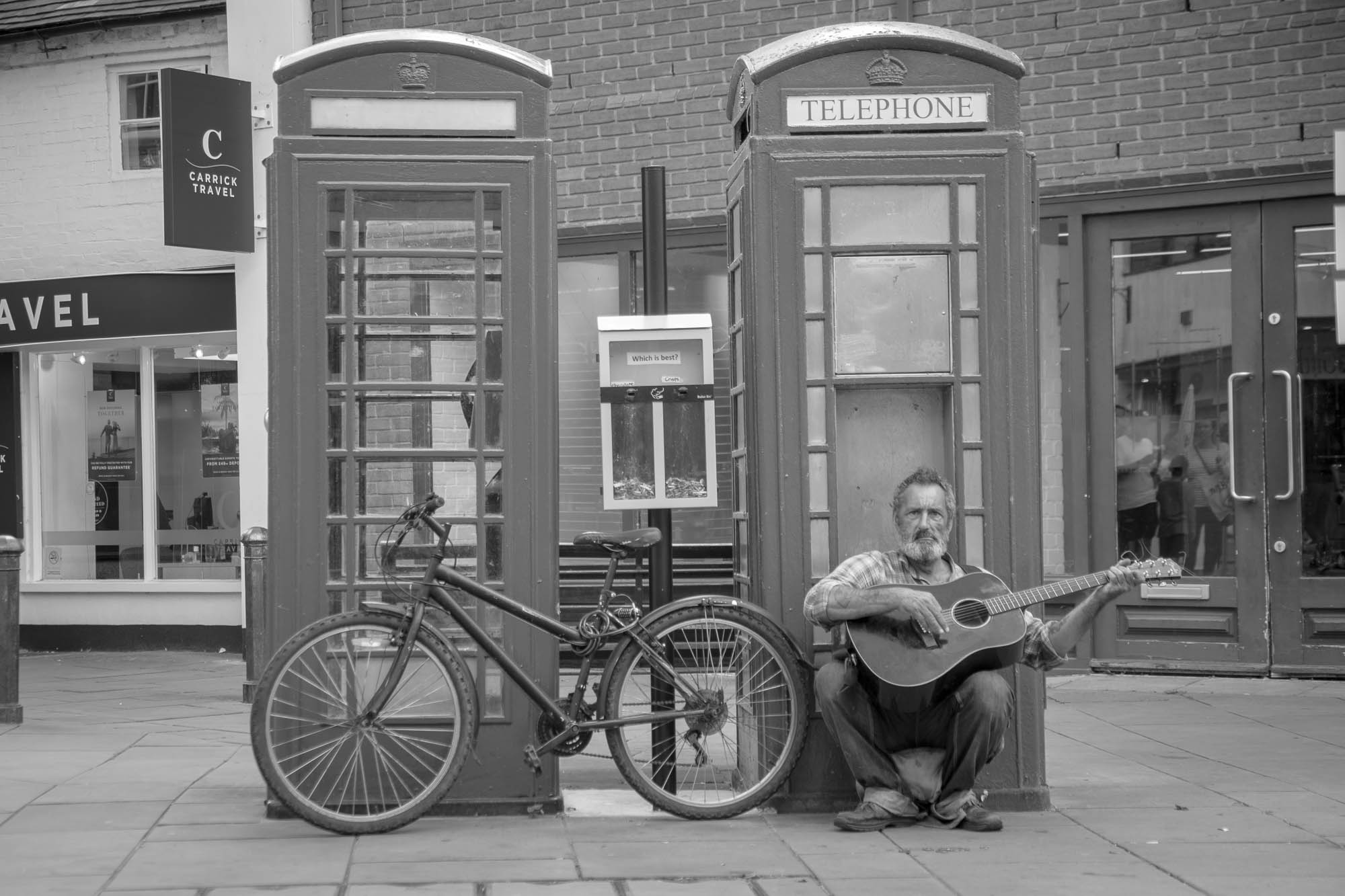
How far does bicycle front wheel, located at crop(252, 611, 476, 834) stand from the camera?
5445mm

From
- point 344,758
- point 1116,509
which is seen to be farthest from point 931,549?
point 1116,509

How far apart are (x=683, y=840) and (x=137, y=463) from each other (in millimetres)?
8766

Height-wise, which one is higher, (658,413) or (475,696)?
(658,413)

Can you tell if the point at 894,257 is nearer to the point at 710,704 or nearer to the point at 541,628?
the point at 710,704

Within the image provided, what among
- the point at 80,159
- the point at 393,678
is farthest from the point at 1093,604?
the point at 80,159

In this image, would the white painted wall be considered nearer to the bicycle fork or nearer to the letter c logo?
the letter c logo

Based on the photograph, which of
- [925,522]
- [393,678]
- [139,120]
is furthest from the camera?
[139,120]

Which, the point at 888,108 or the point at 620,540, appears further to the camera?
the point at 888,108

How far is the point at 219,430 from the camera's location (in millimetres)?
12734

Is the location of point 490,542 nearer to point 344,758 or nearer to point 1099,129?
point 344,758

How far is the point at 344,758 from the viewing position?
5.74 m

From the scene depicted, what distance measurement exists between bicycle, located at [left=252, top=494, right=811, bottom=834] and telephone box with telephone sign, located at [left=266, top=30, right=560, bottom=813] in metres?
0.13

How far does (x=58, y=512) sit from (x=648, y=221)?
8425 millimetres

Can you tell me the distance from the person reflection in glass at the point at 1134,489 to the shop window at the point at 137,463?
22.1 ft
